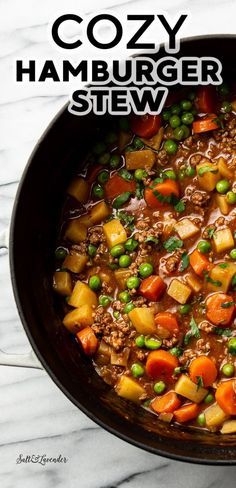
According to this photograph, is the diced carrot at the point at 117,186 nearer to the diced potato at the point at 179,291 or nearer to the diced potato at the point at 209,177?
the diced potato at the point at 209,177

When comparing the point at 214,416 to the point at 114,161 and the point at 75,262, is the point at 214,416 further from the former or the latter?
the point at 114,161

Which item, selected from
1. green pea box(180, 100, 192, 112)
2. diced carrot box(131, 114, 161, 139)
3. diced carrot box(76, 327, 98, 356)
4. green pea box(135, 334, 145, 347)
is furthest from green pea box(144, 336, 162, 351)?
green pea box(180, 100, 192, 112)

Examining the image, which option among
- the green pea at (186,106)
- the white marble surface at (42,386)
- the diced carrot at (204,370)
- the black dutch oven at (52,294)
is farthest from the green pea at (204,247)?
the white marble surface at (42,386)

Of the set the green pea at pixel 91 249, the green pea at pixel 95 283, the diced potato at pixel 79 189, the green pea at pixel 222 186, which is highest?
the green pea at pixel 222 186

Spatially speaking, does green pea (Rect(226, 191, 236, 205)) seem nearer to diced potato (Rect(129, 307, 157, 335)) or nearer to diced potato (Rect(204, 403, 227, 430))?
diced potato (Rect(129, 307, 157, 335))

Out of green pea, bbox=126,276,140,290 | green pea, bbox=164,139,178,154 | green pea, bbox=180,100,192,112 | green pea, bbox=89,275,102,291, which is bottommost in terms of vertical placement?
green pea, bbox=89,275,102,291

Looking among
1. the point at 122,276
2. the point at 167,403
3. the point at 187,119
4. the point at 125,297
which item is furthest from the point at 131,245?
the point at 167,403
